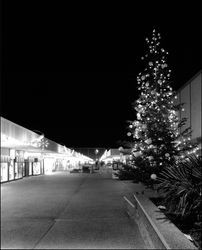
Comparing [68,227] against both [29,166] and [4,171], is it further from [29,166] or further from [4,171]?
[29,166]

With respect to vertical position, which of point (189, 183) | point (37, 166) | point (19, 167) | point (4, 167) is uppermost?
point (189, 183)

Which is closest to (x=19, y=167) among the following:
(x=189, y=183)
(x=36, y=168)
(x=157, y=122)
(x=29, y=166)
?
(x=29, y=166)

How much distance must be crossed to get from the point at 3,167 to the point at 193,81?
1485 centimetres

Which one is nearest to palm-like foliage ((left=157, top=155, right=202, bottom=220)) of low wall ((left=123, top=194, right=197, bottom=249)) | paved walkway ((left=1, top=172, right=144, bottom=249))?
low wall ((left=123, top=194, right=197, bottom=249))

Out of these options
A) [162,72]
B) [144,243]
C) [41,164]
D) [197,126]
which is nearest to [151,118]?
[162,72]

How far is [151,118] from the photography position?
1266 cm

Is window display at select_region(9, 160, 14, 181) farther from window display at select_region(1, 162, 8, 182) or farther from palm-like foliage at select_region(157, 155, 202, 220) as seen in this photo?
palm-like foliage at select_region(157, 155, 202, 220)

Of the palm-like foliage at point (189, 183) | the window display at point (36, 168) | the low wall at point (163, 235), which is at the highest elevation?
the palm-like foliage at point (189, 183)

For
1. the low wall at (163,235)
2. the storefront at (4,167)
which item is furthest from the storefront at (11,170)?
the low wall at (163,235)

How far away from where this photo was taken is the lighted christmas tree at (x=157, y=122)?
10867 millimetres

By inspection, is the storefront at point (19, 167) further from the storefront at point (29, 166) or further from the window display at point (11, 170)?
the storefront at point (29, 166)

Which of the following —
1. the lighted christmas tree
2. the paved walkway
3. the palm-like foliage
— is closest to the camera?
the palm-like foliage

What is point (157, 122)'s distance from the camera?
12.4m

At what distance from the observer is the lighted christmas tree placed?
10867mm
